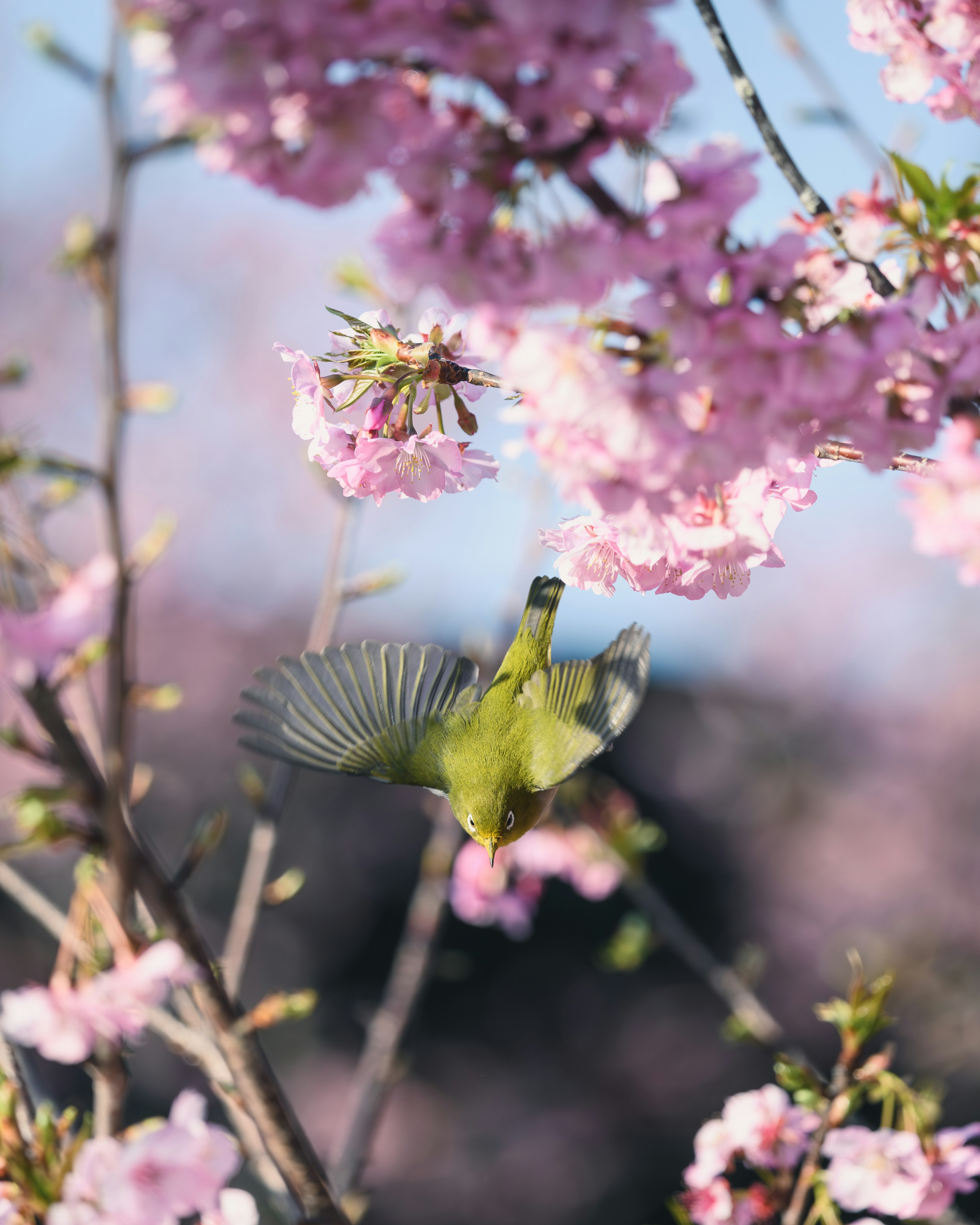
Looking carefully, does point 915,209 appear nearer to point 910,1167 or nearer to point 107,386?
point 107,386

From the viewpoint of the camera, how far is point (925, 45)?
5.00ft

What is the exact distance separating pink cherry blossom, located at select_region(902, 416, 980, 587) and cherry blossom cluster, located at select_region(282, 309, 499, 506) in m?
0.77

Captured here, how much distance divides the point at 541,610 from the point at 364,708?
0.49 meters

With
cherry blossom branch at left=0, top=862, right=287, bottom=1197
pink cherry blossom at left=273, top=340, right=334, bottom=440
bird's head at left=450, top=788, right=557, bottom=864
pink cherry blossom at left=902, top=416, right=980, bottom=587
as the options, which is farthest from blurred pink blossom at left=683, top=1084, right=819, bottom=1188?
pink cherry blossom at left=273, top=340, right=334, bottom=440

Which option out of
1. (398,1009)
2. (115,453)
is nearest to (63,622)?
(115,453)

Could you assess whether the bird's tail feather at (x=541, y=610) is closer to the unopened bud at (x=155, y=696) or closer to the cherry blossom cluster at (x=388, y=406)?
the cherry blossom cluster at (x=388, y=406)

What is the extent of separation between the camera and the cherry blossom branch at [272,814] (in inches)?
95.3

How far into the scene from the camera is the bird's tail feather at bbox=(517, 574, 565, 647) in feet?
7.40

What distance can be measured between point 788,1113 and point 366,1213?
6176mm

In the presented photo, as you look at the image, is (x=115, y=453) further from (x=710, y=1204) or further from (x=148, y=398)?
(x=710, y=1204)

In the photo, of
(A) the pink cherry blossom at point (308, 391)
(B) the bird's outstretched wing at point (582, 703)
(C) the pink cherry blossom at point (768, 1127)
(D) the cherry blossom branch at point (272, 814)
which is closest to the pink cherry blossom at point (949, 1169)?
(C) the pink cherry blossom at point (768, 1127)

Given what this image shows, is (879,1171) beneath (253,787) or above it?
beneath

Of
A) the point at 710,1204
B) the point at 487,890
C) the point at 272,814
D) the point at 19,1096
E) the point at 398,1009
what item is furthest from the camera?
the point at 487,890

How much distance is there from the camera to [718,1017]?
8516mm
